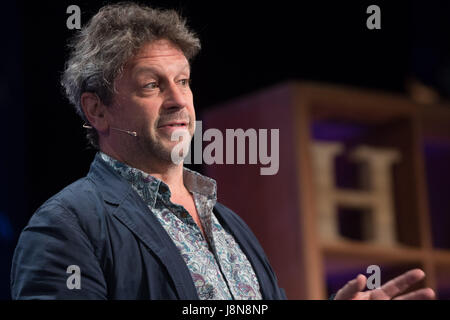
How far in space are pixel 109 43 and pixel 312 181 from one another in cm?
137

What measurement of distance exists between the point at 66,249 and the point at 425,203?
1.89 metres

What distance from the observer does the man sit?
53.6 inches

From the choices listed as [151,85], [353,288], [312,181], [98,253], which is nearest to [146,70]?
[151,85]

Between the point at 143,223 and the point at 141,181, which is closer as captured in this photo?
the point at 143,223

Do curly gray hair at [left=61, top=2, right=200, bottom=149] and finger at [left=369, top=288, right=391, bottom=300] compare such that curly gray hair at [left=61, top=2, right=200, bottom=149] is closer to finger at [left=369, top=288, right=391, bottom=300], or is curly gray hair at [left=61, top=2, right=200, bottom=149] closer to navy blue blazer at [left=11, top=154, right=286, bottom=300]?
navy blue blazer at [left=11, top=154, right=286, bottom=300]

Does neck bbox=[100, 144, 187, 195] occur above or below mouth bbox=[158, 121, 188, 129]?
below

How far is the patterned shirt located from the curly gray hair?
0.14 m

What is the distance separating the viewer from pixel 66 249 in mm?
1349

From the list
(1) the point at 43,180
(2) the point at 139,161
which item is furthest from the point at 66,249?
(1) the point at 43,180

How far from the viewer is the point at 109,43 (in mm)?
1528

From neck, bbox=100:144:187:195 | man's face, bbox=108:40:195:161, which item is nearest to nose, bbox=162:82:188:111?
man's face, bbox=108:40:195:161

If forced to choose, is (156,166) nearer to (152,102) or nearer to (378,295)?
(152,102)

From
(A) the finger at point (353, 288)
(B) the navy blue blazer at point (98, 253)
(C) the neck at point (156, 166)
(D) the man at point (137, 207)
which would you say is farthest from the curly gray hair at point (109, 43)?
(A) the finger at point (353, 288)

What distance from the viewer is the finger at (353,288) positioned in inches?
57.7
